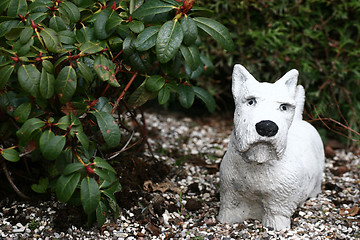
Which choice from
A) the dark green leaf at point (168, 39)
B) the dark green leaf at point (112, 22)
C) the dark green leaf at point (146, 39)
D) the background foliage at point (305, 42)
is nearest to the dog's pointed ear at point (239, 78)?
the dark green leaf at point (168, 39)

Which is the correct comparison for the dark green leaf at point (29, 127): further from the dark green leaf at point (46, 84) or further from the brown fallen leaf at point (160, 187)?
the brown fallen leaf at point (160, 187)

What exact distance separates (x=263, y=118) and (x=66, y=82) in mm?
1012

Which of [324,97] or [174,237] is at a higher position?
[324,97]

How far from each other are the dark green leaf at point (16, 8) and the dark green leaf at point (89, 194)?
3.20ft

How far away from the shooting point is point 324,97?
4258 mm

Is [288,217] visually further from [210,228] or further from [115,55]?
[115,55]

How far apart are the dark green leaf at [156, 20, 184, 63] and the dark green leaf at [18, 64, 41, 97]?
0.64m

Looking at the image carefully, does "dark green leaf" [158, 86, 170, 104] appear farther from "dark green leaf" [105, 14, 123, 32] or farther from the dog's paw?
the dog's paw

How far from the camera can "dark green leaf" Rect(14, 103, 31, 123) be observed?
239cm

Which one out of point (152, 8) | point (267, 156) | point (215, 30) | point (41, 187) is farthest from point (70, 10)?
point (267, 156)

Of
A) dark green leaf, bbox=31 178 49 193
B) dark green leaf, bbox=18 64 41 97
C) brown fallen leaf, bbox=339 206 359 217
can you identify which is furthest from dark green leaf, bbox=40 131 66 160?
brown fallen leaf, bbox=339 206 359 217

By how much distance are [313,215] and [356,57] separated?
2019mm

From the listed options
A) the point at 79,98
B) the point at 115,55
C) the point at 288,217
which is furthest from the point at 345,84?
the point at 79,98

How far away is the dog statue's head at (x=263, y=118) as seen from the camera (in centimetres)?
218
